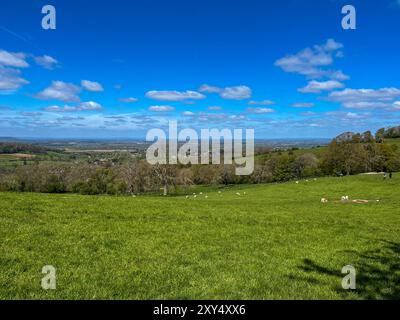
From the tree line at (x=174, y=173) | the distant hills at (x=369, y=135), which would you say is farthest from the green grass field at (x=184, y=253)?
the distant hills at (x=369, y=135)

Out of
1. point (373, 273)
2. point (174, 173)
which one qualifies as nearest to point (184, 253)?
point (373, 273)

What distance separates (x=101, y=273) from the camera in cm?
1047

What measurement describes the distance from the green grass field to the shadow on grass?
28 millimetres

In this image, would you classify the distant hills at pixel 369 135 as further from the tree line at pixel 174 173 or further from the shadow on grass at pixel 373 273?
the shadow on grass at pixel 373 273

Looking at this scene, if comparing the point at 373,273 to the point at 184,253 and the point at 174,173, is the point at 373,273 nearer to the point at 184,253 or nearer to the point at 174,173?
the point at 184,253

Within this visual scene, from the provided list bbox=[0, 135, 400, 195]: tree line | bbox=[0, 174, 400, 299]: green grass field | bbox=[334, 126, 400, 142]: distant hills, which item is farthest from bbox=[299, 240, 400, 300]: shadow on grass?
bbox=[334, 126, 400, 142]: distant hills

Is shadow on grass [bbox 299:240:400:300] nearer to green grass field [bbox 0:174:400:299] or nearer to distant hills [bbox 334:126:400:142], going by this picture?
green grass field [bbox 0:174:400:299]

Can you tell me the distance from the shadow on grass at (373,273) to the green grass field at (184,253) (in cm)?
3

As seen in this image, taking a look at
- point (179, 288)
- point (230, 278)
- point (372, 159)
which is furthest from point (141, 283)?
point (372, 159)

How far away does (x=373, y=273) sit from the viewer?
1127 cm

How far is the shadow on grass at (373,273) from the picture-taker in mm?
9594

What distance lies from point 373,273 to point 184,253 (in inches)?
227

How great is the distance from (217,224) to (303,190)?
43073 millimetres
